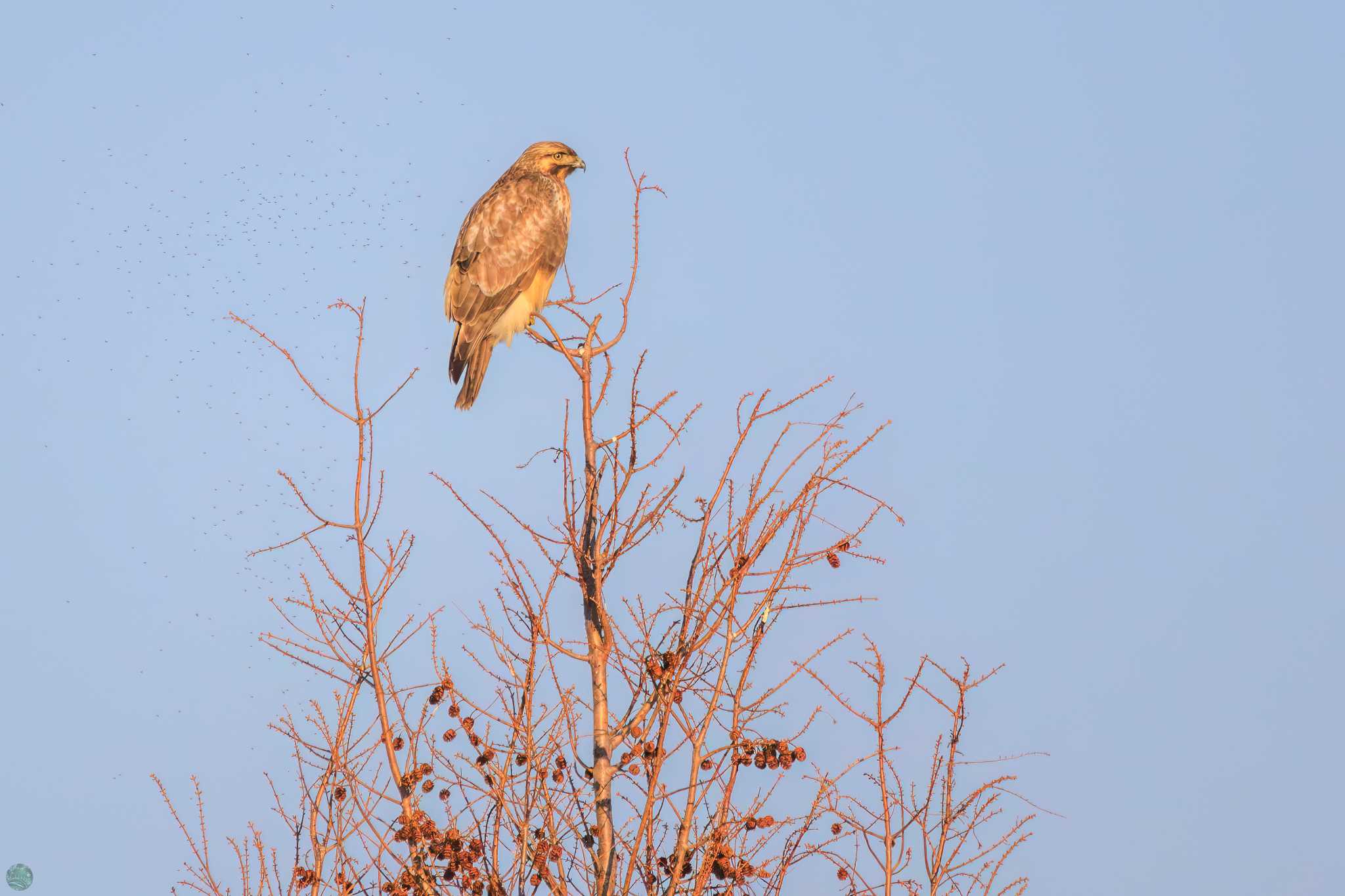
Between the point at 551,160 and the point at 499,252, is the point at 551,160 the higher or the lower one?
the higher one

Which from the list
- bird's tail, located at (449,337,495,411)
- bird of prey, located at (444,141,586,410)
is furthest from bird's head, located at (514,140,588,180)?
bird's tail, located at (449,337,495,411)

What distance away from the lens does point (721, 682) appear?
4.59 metres

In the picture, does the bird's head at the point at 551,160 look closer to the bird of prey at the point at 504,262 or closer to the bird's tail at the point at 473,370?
the bird of prey at the point at 504,262

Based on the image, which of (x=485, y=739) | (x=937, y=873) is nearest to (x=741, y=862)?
(x=937, y=873)

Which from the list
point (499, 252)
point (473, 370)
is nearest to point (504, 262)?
point (499, 252)

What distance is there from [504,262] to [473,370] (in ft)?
2.97

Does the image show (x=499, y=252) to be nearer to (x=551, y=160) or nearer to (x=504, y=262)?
(x=504, y=262)

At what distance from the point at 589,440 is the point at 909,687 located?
1632 mm

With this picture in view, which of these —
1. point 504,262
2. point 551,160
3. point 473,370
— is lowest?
point 473,370

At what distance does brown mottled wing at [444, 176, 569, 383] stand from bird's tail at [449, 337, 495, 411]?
0.01 metres

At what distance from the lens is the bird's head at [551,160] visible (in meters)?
10.8

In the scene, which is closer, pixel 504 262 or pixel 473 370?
pixel 473 370

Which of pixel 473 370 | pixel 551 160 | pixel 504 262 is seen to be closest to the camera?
pixel 473 370

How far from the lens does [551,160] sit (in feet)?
35.3
